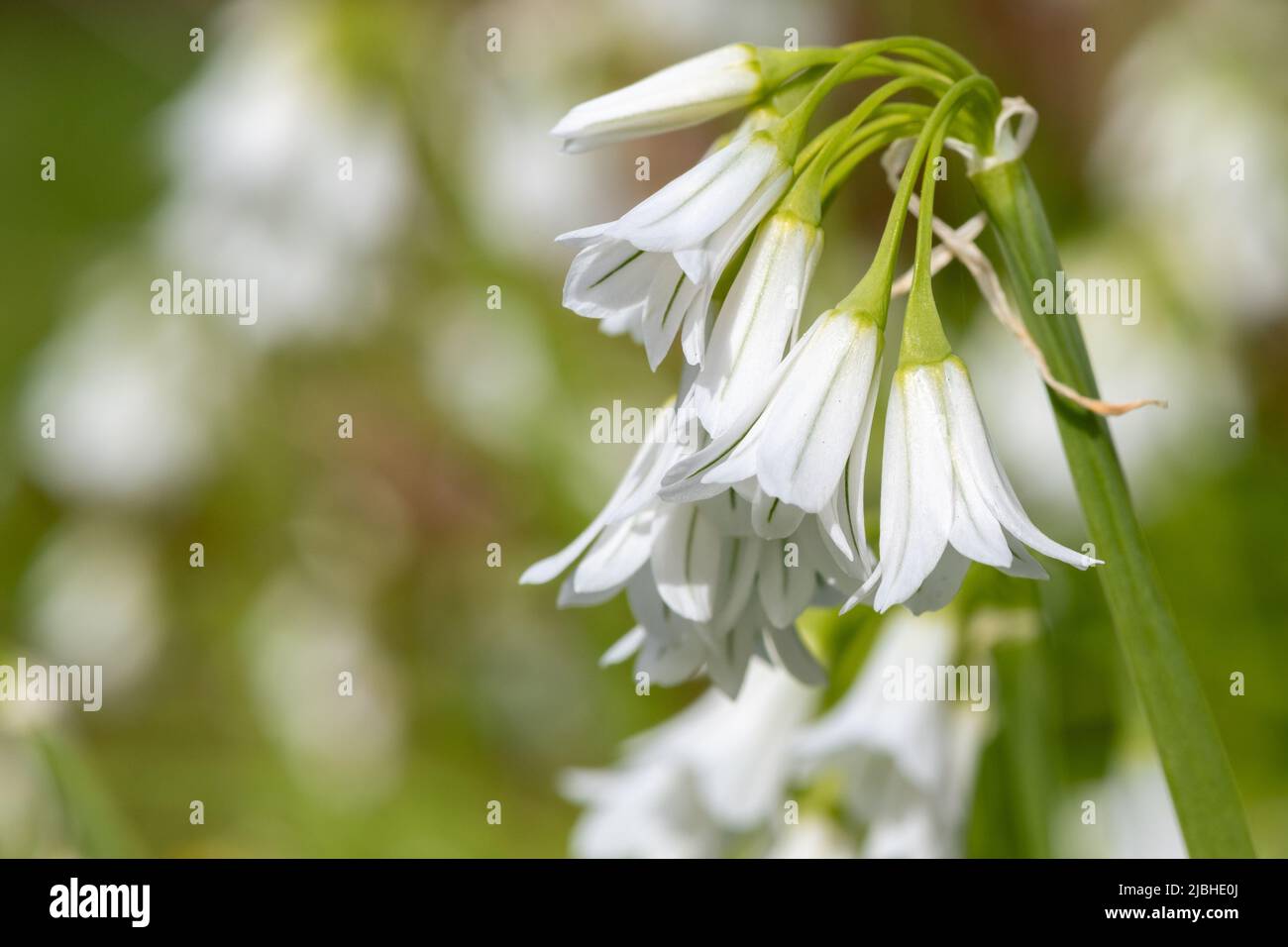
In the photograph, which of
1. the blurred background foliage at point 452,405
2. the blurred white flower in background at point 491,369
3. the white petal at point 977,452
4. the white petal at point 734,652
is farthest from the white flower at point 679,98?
the blurred white flower in background at point 491,369

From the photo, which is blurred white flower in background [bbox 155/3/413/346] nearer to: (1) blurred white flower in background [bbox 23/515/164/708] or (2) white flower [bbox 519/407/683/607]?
(1) blurred white flower in background [bbox 23/515/164/708]

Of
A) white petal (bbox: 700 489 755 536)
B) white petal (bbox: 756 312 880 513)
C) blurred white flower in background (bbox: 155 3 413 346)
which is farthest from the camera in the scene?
blurred white flower in background (bbox: 155 3 413 346)

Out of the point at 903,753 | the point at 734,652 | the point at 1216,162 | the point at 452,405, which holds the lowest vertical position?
the point at 903,753

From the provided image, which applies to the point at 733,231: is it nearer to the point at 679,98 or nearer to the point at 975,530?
the point at 679,98

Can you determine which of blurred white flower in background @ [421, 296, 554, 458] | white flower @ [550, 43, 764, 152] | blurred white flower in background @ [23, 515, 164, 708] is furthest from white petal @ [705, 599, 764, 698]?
blurred white flower in background @ [23, 515, 164, 708]

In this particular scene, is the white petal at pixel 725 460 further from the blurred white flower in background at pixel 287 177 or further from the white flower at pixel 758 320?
the blurred white flower in background at pixel 287 177

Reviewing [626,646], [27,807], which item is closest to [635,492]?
[626,646]
